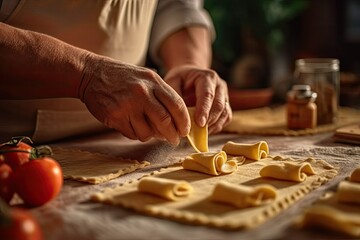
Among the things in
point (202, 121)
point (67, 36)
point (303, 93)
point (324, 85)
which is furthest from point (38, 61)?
point (324, 85)

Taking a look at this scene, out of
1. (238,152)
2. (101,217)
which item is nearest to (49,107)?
(238,152)

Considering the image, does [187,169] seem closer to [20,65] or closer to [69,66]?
[69,66]

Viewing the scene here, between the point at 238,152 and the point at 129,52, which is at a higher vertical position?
the point at 129,52

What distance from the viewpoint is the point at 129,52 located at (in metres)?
1.86

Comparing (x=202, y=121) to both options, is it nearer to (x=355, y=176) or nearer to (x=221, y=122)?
(x=221, y=122)

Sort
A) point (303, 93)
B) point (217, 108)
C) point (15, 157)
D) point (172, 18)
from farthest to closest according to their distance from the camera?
point (172, 18)
point (303, 93)
point (217, 108)
point (15, 157)

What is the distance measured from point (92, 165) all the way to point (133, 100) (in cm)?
21

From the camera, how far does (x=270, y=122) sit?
2.07 m

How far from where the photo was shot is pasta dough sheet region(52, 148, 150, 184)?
1270 millimetres

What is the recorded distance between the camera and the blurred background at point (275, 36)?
3.33 m

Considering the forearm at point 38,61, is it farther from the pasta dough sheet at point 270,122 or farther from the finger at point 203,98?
the pasta dough sheet at point 270,122

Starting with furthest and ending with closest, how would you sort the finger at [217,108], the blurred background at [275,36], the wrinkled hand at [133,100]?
1. the blurred background at [275,36]
2. the finger at [217,108]
3. the wrinkled hand at [133,100]

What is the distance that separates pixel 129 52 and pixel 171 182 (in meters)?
A: 0.88

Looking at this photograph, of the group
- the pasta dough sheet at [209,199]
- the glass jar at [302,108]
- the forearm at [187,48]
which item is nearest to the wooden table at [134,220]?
the pasta dough sheet at [209,199]
